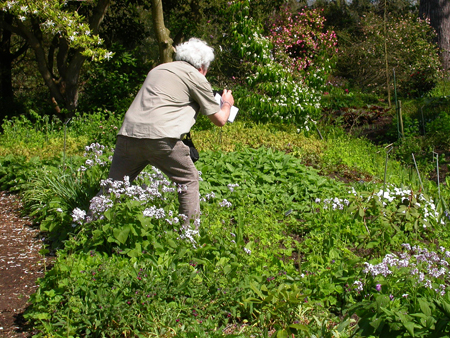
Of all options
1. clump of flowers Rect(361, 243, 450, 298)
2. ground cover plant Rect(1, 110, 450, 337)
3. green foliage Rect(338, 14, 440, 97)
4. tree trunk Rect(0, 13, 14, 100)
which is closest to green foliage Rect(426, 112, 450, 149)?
ground cover plant Rect(1, 110, 450, 337)

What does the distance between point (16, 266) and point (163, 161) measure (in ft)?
4.55

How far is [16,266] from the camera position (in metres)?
3.46

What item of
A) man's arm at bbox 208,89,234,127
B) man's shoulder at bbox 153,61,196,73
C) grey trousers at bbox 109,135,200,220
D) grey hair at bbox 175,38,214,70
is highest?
grey hair at bbox 175,38,214,70

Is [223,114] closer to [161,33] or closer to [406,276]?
[406,276]

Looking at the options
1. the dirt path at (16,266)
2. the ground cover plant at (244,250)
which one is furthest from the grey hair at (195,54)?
the dirt path at (16,266)

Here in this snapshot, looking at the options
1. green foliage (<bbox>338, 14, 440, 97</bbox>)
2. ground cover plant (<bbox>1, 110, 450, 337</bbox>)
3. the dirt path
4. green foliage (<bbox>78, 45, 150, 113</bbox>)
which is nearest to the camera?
ground cover plant (<bbox>1, 110, 450, 337</bbox>)

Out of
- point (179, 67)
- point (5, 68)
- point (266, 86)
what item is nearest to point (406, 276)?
point (179, 67)

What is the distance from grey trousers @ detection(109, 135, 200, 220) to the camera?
3262 mm

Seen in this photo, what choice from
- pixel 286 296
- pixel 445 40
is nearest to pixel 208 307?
pixel 286 296

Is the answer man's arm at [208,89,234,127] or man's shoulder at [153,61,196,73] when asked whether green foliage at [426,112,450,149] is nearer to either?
man's arm at [208,89,234,127]

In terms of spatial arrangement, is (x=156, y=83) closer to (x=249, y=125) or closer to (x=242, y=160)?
(x=242, y=160)

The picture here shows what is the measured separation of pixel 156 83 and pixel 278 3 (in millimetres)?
10432

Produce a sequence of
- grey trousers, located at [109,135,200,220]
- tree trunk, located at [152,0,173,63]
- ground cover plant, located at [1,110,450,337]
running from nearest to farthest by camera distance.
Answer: ground cover plant, located at [1,110,450,337]
grey trousers, located at [109,135,200,220]
tree trunk, located at [152,0,173,63]

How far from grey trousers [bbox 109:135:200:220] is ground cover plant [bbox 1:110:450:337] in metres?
0.15
